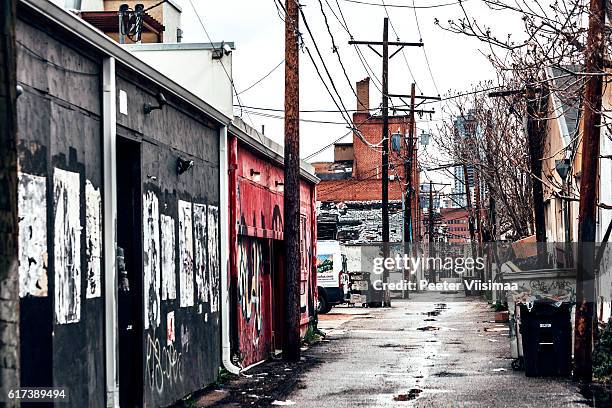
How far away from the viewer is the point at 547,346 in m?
17.5

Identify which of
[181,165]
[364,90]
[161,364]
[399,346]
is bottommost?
[399,346]

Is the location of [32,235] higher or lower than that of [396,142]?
lower

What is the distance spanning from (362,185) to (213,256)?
6738 cm

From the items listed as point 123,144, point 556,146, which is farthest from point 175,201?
point 556,146

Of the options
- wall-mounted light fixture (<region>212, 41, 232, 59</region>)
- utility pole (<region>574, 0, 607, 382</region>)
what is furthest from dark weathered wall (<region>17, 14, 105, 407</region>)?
wall-mounted light fixture (<region>212, 41, 232, 59</region>)

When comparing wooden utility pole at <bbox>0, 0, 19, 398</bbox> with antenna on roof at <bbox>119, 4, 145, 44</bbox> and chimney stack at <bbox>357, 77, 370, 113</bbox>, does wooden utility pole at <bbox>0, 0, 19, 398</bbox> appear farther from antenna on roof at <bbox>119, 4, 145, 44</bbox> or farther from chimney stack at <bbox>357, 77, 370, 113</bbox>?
chimney stack at <bbox>357, 77, 370, 113</bbox>

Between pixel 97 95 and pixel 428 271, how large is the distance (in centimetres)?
7571

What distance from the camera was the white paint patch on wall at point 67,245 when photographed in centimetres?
955

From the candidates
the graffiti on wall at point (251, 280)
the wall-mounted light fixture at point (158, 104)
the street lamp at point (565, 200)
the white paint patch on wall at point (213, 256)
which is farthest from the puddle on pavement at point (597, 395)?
the wall-mounted light fixture at point (158, 104)

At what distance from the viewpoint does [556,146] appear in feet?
106

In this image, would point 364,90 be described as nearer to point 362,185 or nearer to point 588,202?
point 362,185

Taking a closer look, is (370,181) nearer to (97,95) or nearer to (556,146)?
(556,146)

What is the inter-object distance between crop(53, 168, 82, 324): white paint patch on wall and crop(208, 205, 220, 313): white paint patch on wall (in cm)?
609

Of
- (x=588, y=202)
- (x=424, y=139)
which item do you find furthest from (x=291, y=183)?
(x=424, y=139)
